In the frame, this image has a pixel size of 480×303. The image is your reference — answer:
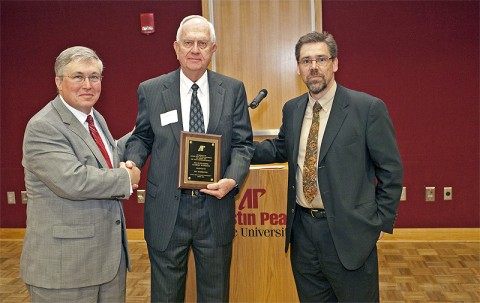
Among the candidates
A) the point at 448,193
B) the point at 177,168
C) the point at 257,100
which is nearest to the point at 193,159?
the point at 177,168

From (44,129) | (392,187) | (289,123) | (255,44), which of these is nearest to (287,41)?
(255,44)

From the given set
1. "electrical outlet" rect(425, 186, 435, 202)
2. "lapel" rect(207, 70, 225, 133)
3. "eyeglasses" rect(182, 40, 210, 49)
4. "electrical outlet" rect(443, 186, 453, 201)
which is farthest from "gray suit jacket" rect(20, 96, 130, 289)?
"electrical outlet" rect(443, 186, 453, 201)

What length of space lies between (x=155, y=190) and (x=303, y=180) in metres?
0.69

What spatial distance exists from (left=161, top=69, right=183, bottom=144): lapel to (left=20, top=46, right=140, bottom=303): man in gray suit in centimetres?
31

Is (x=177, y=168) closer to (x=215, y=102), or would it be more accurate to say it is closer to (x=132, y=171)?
(x=132, y=171)

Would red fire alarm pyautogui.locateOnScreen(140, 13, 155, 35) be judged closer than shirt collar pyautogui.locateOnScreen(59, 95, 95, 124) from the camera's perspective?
No

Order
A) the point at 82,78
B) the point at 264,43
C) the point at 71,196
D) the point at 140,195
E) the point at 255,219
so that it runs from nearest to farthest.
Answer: the point at 71,196 < the point at 82,78 < the point at 255,219 < the point at 264,43 < the point at 140,195

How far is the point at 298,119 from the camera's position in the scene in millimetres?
2396

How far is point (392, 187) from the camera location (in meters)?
2.23

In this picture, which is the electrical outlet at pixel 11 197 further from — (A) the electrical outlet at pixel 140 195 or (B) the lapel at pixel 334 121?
(B) the lapel at pixel 334 121

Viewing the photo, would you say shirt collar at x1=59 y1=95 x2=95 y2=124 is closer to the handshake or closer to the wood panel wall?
the handshake

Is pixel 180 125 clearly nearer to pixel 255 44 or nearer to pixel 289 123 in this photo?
pixel 289 123

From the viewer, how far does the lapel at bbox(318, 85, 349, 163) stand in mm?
2217

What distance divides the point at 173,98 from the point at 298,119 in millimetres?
605
